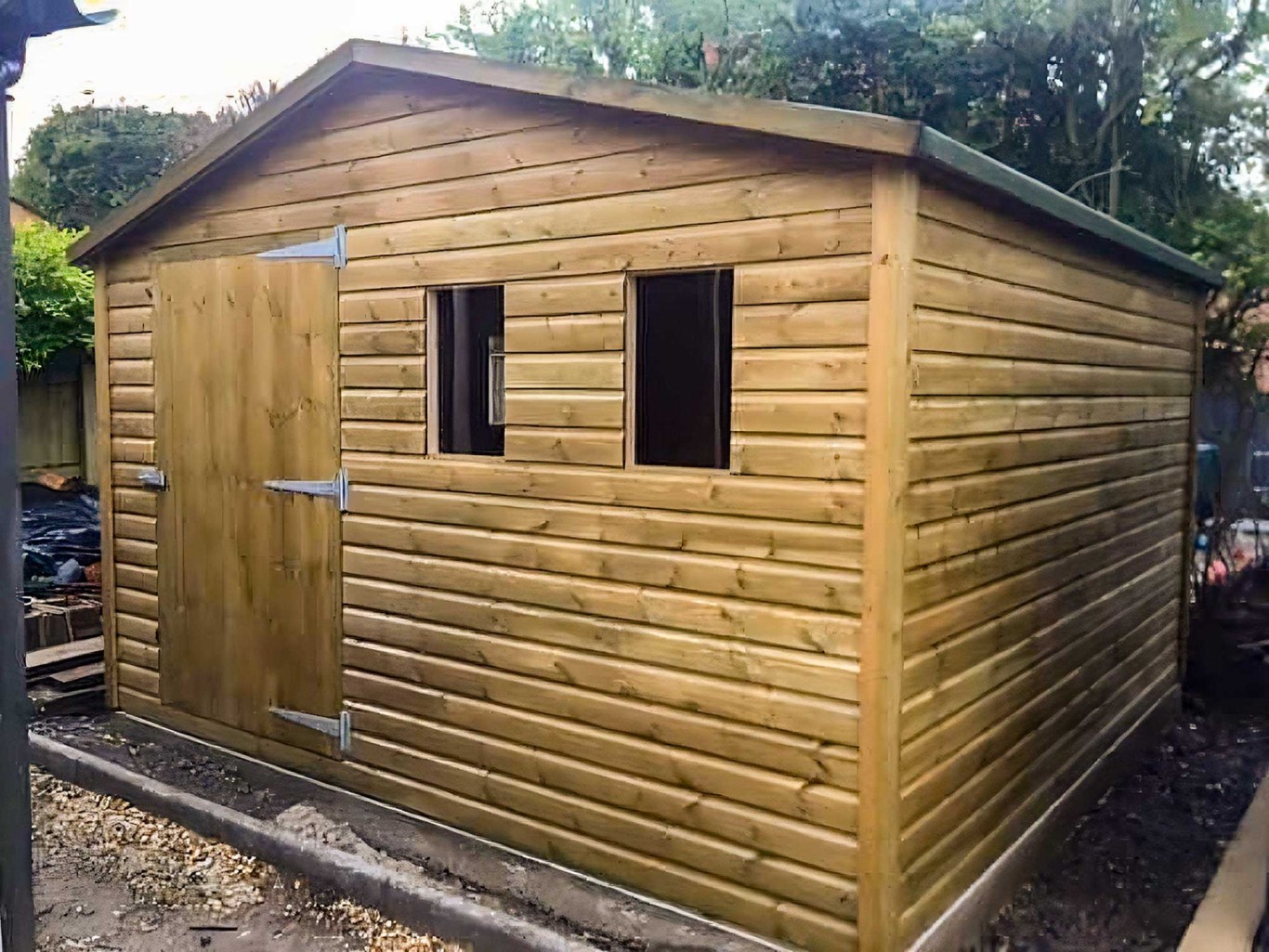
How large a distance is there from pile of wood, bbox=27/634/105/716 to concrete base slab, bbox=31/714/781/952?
1.58 ft

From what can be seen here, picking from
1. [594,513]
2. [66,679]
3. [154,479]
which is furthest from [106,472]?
[594,513]

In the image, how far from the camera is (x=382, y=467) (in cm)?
512

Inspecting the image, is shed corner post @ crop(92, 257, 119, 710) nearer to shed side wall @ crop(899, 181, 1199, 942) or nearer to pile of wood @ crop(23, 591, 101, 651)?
pile of wood @ crop(23, 591, 101, 651)

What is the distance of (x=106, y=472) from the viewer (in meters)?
6.50

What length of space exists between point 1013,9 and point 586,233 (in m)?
8.14

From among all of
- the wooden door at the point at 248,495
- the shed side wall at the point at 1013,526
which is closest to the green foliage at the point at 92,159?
the wooden door at the point at 248,495

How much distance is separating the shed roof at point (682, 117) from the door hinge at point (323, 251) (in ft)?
1.90

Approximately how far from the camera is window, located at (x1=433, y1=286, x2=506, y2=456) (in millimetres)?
4973

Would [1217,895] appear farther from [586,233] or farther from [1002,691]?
[586,233]

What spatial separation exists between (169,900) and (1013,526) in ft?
12.1

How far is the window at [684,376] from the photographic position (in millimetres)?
4434

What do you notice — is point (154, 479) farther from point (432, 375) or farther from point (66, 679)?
point (432, 375)

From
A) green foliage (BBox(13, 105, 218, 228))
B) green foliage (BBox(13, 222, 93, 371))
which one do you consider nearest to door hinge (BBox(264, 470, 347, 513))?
green foliage (BBox(13, 222, 93, 371))

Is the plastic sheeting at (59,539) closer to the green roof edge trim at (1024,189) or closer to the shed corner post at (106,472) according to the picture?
the shed corner post at (106,472)
